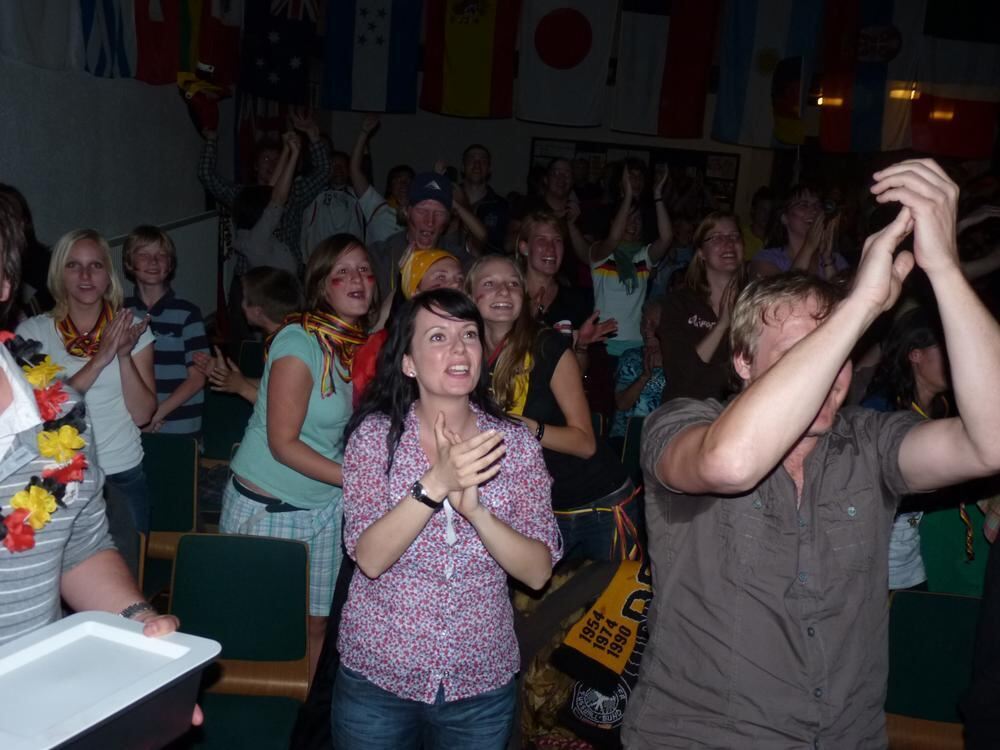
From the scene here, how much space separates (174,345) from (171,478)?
71cm

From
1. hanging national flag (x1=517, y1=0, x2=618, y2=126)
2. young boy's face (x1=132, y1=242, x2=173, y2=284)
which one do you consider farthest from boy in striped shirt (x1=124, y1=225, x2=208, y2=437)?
hanging national flag (x1=517, y1=0, x2=618, y2=126)

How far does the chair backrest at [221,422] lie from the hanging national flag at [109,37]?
2.31 metres

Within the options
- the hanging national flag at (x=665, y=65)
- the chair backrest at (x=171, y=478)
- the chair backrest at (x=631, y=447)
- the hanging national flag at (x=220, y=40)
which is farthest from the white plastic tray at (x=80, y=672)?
the hanging national flag at (x=665, y=65)

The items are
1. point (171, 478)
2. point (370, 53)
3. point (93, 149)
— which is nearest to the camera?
point (171, 478)

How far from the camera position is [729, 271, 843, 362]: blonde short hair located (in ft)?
5.73

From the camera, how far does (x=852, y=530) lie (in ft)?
5.61

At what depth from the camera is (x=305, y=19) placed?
9016 mm

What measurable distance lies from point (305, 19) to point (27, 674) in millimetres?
8745

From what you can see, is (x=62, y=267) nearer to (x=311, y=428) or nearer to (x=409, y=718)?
(x=311, y=428)

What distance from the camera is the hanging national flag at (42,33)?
180 inches

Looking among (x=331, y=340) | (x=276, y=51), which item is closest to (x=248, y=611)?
(x=331, y=340)

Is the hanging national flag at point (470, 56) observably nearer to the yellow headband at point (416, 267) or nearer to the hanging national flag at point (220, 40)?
the hanging national flag at point (220, 40)

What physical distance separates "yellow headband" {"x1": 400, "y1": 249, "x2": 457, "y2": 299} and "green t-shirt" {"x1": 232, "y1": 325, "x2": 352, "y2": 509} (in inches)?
30.9

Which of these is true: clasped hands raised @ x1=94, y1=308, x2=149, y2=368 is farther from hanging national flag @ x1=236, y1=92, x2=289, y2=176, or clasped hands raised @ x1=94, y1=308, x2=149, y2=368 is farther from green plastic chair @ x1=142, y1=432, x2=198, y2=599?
hanging national flag @ x1=236, y1=92, x2=289, y2=176
